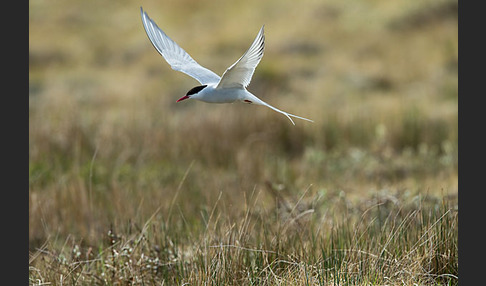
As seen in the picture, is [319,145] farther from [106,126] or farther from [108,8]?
[108,8]

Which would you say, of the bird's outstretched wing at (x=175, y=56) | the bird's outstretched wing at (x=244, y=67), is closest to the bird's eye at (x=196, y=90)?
the bird's outstretched wing at (x=244, y=67)

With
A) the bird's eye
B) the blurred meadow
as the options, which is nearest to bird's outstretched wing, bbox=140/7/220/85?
the bird's eye

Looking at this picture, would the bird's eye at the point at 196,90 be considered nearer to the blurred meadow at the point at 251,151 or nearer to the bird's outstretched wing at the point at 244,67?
the bird's outstretched wing at the point at 244,67

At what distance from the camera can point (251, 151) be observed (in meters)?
6.85

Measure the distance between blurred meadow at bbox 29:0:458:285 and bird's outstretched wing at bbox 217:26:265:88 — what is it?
0.74m

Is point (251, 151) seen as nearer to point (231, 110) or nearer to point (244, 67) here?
point (231, 110)

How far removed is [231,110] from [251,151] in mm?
826

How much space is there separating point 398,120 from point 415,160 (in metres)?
1.33

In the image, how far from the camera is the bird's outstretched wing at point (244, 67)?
8.38 feet

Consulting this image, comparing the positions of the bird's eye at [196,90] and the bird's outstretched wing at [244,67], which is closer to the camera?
the bird's outstretched wing at [244,67]

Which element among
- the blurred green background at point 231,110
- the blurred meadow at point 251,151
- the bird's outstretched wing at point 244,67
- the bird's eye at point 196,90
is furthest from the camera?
the blurred green background at point 231,110

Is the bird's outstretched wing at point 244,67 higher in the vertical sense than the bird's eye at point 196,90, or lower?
higher

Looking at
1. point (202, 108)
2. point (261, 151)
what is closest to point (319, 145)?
point (261, 151)

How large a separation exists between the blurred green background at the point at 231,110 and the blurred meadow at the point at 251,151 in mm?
34
